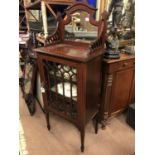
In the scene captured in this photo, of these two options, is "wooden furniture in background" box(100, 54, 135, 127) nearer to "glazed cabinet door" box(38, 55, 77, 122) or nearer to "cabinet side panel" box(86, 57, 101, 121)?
"cabinet side panel" box(86, 57, 101, 121)

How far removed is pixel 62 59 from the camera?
49.9 inches

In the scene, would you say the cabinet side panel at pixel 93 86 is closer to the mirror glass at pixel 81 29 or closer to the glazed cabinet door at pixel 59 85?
the glazed cabinet door at pixel 59 85

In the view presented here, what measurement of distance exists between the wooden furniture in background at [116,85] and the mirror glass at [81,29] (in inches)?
15.8

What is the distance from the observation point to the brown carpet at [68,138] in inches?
61.5

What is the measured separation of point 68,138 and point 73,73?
2.65 feet

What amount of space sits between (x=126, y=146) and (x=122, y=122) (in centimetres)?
37

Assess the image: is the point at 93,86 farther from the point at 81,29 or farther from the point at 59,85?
→ the point at 81,29

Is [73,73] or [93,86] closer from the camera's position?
[73,73]

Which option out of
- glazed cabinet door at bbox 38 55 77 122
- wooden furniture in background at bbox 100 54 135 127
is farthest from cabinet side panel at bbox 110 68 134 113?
glazed cabinet door at bbox 38 55 77 122

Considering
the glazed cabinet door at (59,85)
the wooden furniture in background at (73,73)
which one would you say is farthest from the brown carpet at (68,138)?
the glazed cabinet door at (59,85)

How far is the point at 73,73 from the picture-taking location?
1.29m

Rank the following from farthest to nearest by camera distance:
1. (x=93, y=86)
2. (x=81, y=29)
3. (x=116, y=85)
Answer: (x=81, y=29) < (x=116, y=85) < (x=93, y=86)

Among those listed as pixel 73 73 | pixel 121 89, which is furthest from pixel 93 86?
pixel 121 89
